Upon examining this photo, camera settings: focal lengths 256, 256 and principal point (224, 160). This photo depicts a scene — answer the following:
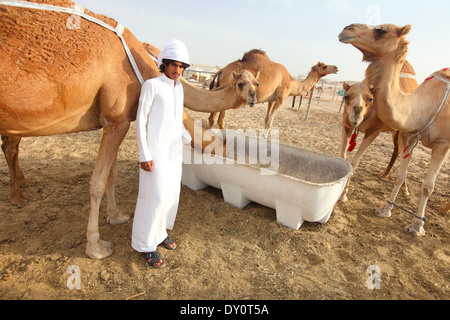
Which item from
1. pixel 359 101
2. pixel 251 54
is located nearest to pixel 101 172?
pixel 359 101

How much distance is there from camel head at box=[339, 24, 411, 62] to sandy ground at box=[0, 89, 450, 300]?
248cm

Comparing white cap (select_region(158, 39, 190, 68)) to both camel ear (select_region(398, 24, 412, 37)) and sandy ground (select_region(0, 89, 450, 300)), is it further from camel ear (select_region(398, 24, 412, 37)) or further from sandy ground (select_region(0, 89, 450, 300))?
camel ear (select_region(398, 24, 412, 37))

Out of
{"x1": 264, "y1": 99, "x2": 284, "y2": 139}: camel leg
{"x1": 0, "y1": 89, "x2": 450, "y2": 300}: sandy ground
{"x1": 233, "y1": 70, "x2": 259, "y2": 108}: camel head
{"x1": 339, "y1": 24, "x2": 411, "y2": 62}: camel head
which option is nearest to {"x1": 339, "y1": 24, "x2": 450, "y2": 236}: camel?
{"x1": 339, "y1": 24, "x2": 411, "y2": 62}: camel head

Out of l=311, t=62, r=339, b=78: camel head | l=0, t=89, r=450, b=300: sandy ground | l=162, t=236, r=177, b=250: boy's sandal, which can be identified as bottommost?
l=0, t=89, r=450, b=300: sandy ground

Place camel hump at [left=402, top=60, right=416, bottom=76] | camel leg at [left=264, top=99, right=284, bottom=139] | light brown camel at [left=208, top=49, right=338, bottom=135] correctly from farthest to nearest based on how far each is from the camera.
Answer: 1. camel leg at [left=264, top=99, right=284, bottom=139]
2. light brown camel at [left=208, top=49, right=338, bottom=135]
3. camel hump at [left=402, top=60, right=416, bottom=76]

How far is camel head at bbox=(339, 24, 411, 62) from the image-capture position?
323 centimetres

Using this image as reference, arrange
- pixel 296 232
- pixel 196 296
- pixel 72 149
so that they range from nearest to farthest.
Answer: pixel 196 296 → pixel 296 232 → pixel 72 149

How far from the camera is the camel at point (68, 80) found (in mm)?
1995

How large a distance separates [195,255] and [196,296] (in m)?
0.57

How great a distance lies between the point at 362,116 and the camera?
338 cm

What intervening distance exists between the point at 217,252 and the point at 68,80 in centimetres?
239

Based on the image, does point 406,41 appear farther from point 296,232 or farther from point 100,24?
point 100,24

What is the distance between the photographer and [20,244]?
297cm

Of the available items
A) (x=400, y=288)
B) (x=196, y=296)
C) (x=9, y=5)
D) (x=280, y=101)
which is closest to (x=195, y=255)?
(x=196, y=296)
